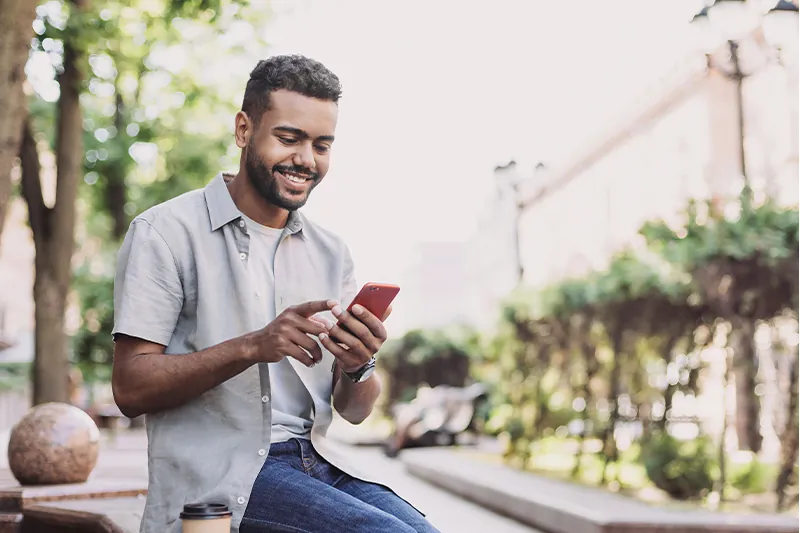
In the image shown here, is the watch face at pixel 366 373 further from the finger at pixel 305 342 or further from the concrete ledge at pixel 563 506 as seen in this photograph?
the concrete ledge at pixel 563 506

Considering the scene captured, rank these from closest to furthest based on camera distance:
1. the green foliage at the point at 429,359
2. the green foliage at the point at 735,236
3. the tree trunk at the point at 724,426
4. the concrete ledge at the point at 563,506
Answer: the concrete ledge at the point at 563,506 → the green foliage at the point at 735,236 → the tree trunk at the point at 724,426 → the green foliage at the point at 429,359

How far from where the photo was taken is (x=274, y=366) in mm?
3246

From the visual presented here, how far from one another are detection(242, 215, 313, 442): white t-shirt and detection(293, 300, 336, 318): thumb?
0.44 m

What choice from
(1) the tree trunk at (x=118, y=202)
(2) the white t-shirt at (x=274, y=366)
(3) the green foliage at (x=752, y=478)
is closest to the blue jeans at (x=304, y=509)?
(2) the white t-shirt at (x=274, y=366)

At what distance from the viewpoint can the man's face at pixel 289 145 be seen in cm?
314

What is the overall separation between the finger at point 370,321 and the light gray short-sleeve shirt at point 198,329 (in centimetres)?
43

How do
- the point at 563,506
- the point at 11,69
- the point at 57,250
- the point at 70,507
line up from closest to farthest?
the point at 70,507 → the point at 11,69 → the point at 563,506 → the point at 57,250

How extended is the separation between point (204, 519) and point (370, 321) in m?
0.63


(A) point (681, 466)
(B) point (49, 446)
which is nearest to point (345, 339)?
(B) point (49, 446)

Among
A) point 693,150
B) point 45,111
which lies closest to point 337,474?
point 45,111

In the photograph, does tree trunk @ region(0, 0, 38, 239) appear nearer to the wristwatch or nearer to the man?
the man

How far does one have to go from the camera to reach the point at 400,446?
22.2 metres

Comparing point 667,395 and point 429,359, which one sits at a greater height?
point 429,359

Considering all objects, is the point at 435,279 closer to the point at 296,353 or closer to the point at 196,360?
the point at 196,360
